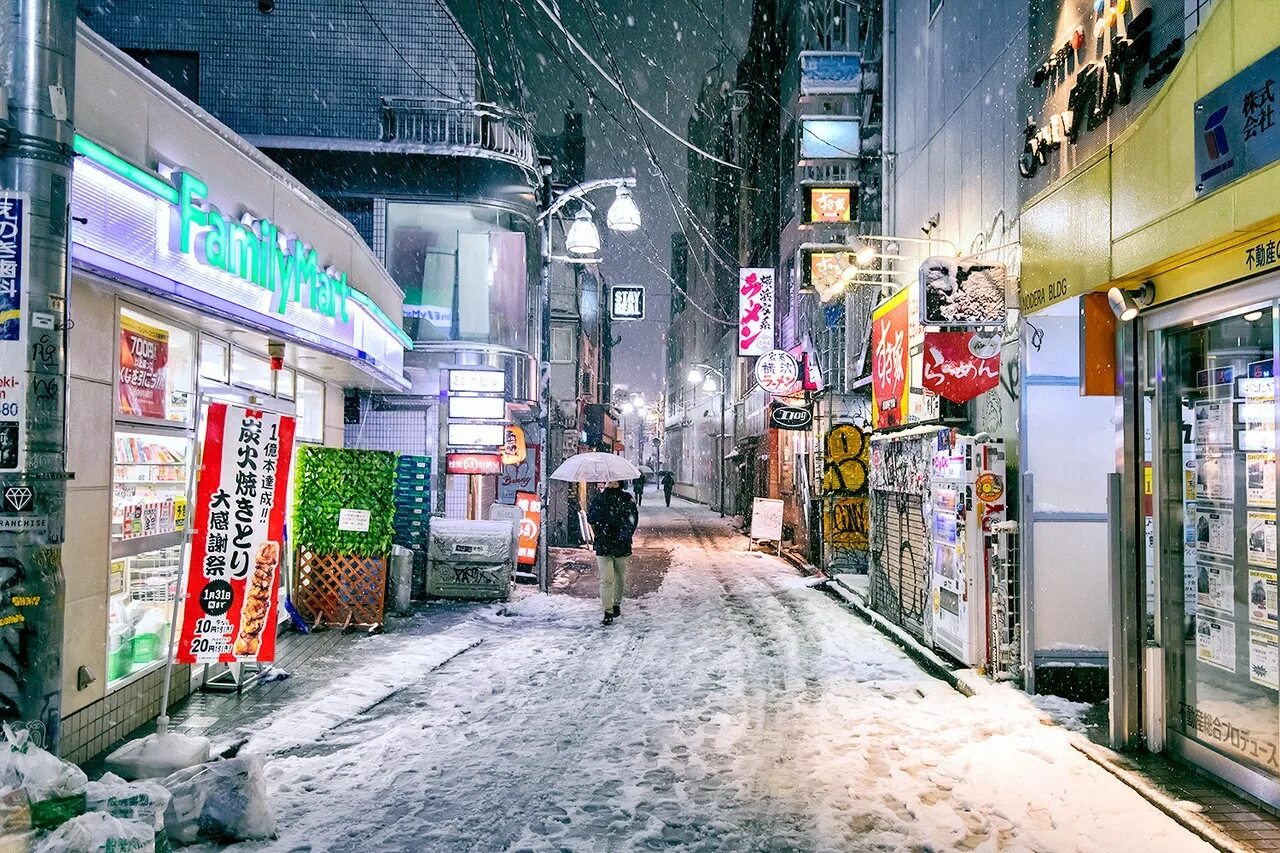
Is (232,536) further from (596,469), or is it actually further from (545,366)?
(545,366)

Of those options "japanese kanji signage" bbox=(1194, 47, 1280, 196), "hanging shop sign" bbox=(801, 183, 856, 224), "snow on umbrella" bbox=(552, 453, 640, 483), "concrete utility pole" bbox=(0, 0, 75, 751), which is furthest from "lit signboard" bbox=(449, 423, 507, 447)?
"japanese kanji signage" bbox=(1194, 47, 1280, 196)

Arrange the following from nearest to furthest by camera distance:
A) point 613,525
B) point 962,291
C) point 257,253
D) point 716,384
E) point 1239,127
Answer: point 1239,127 < point 257,253 < point 962,291 < point 613,525 < point 716,384

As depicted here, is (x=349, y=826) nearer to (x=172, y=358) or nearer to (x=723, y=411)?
Result: (x=172, y=358)

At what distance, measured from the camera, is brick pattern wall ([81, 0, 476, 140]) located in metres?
21.1

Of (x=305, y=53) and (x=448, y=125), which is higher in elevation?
(x=305, y=53)

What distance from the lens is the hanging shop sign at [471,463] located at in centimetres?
2006

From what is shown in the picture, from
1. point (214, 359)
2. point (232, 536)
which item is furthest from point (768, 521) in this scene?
point (232, 536)

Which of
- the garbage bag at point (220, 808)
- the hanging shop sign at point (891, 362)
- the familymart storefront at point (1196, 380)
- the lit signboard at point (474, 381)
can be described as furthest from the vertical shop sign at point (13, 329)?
the lit signboard at point (474, 381)

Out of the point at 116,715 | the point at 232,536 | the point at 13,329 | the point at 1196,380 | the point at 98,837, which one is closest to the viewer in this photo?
the point at 98,837

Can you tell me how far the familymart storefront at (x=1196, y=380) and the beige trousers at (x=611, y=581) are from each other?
7759 millimetres

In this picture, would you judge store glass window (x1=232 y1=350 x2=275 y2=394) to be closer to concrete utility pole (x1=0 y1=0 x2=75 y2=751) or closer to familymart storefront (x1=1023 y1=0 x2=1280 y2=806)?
concrete utility pole (x1=0 y1=0 x2=75 y2=751)

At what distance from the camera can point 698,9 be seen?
55.1 feet

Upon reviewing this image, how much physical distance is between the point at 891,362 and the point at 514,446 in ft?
40.8

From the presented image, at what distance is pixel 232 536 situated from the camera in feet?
23.3
